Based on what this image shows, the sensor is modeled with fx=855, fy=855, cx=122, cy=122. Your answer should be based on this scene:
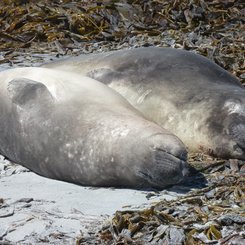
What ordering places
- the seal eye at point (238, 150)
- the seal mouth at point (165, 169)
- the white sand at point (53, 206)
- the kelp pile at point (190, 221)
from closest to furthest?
1. the kelp pile at point (190, 221)
2. the white sand at point (53, 206)
3. the seal mouth at point (165, 169)
4. the seal eye at point (238, 150)

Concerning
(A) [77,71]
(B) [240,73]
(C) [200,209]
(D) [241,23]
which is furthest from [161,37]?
(C) [200,209]

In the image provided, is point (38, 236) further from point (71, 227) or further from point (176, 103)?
point (176, 103)

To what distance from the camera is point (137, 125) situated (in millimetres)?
4992

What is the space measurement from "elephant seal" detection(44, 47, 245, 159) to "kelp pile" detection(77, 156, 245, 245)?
1.87 feet

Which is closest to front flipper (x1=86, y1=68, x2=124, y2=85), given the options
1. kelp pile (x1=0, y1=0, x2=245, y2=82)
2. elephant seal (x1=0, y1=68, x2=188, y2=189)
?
elephant seal (x1=0, y1=68, x2=188, y2=189)

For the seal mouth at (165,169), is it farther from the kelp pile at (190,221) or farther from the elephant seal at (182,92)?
the elephant seal at (182,92)

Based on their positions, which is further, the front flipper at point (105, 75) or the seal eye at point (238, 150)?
the front flipper at point (105, 75)

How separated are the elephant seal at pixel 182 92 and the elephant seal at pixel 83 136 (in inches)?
10.2

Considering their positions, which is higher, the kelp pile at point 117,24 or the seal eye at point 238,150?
the seal eye at point 238,150

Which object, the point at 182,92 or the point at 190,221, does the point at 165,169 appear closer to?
the point at 190,221

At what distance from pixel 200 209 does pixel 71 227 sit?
2.24 ft

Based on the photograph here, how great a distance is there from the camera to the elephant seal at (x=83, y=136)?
15.6ft

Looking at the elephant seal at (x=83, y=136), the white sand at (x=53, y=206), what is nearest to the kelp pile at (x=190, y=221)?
the white sand at (x=53, y=206)

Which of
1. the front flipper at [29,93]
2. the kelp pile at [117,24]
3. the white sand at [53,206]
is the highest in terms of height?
the front flipper at [29,93]
